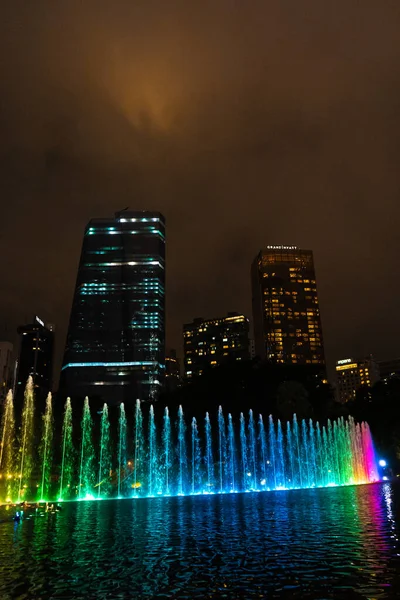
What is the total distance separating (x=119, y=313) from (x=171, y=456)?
397 ft

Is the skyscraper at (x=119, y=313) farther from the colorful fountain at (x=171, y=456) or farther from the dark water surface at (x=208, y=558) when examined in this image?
the dark water surface at (x=208, y=558)

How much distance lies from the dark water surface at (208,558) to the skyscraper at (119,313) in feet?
452

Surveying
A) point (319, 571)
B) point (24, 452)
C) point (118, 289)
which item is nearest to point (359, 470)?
point (24, 452)

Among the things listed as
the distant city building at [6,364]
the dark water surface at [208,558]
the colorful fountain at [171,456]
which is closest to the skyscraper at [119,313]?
the distant city building at [6,364]

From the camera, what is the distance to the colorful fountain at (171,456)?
4881 centimetres

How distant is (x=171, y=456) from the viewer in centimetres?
5512

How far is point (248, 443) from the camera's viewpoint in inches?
2189

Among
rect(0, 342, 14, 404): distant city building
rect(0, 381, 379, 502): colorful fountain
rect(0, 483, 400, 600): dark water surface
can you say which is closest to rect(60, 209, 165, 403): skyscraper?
rect(0, 342, 14, 404): distant city building

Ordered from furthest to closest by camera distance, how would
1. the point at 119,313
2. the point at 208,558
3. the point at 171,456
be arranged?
the point at 119,313 < the point at 171,456 < the point at 208,558

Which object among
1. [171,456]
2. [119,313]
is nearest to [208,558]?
[171,456]

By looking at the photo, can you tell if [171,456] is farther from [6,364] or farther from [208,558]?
[6,364]

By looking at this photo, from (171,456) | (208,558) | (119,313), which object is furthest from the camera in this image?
(119,313)

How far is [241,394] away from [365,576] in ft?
187

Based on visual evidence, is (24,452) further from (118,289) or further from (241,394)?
(118,289)
